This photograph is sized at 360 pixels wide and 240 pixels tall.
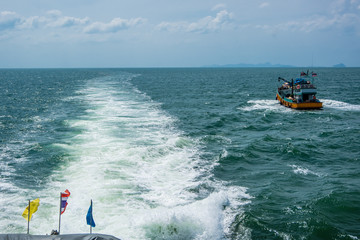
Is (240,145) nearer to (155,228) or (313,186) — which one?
(313,186)

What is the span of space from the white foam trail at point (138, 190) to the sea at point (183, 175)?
0.29ft

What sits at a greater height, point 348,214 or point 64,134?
point 64,134

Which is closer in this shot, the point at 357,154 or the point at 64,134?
the point at 357,154

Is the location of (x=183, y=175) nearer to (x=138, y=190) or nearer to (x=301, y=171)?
(x=138, y=190)

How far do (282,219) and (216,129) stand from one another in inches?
1011

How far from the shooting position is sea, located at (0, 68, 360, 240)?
62.1 feet

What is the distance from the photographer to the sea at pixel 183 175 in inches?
745

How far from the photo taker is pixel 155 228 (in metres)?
18.2

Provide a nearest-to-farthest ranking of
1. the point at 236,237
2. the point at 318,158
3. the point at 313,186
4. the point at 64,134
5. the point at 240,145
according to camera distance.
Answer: the point at 236,237 < the point at 313,186 < the point at 318,158 < the point at 240,145 < the point at 64,134

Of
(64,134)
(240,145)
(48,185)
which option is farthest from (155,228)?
(64,134)

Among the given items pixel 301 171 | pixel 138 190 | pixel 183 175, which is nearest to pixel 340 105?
pixel 301 171

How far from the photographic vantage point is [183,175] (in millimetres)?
26922

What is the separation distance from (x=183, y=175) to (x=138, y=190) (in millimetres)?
4870

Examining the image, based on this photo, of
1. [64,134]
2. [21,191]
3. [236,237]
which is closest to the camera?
[236,237]
